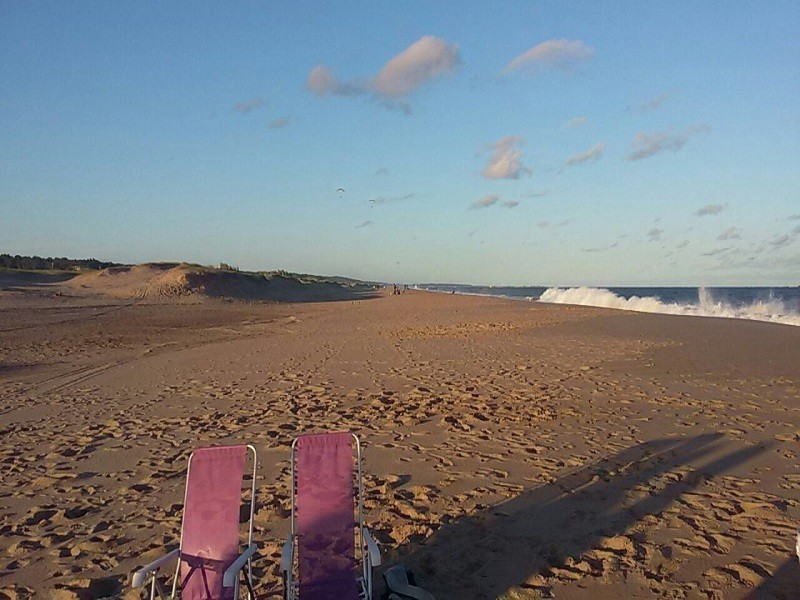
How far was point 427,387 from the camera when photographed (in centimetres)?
1091

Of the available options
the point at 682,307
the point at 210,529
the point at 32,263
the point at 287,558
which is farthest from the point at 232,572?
the point at 32,263

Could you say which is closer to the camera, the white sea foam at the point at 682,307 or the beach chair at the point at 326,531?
the beach chair at the point at 326,531

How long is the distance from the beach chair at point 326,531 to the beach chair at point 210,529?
0.32 meters

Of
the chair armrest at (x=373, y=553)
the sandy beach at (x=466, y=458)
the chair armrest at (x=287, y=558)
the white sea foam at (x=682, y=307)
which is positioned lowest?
the sandy beach at (x=466, y=458)

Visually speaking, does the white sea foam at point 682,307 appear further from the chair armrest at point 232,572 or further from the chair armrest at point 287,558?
the chair armrest at point 232,572

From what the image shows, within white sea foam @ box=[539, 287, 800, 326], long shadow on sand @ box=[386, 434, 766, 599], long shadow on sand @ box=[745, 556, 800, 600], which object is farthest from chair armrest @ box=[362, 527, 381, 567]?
white sea foam @ box=[539, 287, 800, 326]

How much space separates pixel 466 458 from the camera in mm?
6809

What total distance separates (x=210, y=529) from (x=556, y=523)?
8.80ft

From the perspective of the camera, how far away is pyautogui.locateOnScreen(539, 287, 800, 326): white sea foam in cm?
3100

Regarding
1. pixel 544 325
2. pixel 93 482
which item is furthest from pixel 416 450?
pixel 544 325

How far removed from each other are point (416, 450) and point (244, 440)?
6.96 ft

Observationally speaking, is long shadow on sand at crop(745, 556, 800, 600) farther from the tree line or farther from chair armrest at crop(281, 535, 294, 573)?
the tree line

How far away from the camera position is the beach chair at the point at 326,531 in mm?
3838

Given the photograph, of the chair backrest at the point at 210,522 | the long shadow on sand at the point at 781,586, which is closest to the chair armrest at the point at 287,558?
the chair backrest at the point at 210,522
